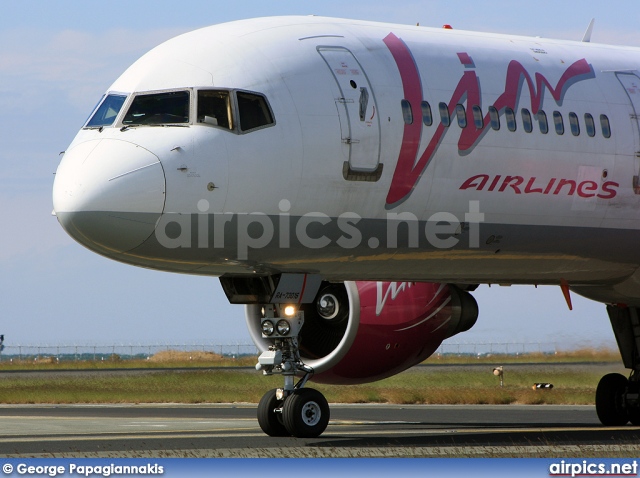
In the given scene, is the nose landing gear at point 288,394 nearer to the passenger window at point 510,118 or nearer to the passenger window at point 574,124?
the passenger window at point 510,118

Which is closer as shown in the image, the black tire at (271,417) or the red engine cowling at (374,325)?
the black tire at (271,417)

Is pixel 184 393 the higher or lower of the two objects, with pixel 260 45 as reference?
lower

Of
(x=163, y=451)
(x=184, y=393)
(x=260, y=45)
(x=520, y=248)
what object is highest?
(x=260, y=45)

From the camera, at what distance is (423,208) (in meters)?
17.2

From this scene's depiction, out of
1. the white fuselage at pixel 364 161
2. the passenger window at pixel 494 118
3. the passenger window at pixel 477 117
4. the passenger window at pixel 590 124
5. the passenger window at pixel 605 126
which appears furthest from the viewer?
the passenger window at pixel 605 126

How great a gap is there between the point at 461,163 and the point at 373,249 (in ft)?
5.47

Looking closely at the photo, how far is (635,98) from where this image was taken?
19.6 m

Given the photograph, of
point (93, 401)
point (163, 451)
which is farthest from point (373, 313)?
point (93, 401)

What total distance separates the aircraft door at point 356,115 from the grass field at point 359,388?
11.9 meters

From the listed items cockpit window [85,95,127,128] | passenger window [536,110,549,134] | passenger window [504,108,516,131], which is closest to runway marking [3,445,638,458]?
cockpit window [85,95,127,128]

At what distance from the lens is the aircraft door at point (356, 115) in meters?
16.6

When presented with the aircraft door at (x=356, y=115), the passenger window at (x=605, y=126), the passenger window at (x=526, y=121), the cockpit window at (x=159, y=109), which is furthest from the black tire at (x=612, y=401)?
the cockpit window at (x=159, y=109)

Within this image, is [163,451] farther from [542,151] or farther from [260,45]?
[542,151]

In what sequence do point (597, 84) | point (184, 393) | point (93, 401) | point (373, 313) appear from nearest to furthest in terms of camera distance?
point (597, 84) → point (373, 313) → point (93, 401) → point (184, 393)
